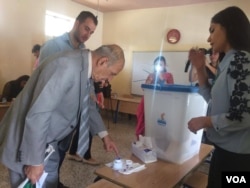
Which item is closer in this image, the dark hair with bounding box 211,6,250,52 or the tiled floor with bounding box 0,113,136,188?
the dark hair with bounding box 211,6,250,52

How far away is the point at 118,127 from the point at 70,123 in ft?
11.6

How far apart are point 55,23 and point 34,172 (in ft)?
14.4

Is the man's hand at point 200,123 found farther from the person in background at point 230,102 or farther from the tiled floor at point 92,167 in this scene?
the tiled floor at point 92,167

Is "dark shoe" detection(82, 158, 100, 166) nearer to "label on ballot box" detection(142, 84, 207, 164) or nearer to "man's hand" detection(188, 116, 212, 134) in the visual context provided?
"label on ballot box" detection(142, 84, 207, 164)

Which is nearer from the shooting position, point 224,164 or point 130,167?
point 224,164

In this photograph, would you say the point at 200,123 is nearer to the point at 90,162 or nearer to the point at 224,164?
the point at 224,164

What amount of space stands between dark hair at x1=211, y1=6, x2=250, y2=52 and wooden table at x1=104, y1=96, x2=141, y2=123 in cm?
371

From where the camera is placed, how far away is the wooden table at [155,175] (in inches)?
42.5

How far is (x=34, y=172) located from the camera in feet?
3.21

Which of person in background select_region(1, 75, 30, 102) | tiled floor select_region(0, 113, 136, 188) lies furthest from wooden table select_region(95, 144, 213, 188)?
person in background select_region(1, 75, 30, 102)

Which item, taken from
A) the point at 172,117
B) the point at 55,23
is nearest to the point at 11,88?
the point at 55,23

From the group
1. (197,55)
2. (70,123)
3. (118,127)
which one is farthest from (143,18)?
(70,123)

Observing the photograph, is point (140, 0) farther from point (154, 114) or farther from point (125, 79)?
point (154, 114)

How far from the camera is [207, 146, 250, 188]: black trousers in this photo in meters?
0.98
